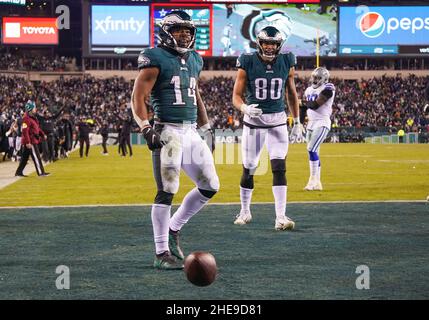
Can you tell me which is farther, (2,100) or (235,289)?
(2,100)

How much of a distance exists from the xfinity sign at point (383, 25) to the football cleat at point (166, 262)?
49876 millimetres

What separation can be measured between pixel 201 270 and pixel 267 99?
4323mm

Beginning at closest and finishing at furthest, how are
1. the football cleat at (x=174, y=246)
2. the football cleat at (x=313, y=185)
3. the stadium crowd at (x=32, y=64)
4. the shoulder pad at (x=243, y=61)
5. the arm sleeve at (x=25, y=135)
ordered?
the football cleat at (x=174, y=246) < the shoulder pad at (x=243, y=61) < the football cleat at (x=313, y=185) < the arm sleeve at (x=25, y=135) < the stadium crowd at (x=32, y=64)

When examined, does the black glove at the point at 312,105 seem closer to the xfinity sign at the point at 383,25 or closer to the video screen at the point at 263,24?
the video screen at the point at 263,24

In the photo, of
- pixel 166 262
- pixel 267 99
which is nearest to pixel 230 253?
pixel 166 262

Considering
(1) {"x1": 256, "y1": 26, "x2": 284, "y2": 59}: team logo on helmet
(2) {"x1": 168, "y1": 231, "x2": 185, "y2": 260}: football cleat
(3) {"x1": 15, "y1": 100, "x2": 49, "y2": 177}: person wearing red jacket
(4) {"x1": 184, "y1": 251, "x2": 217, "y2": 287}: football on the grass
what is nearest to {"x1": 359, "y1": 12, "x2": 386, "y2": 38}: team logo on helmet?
(3) {"x1": 15, "y1": 100, "x2": 49, "y2": 177}: person wearing red jacket

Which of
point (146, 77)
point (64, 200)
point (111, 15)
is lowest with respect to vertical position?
point (64, 200)

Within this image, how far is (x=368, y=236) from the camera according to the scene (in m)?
8.90

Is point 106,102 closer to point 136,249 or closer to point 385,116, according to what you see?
point 385,116

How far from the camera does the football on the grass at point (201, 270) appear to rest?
6.08 metres

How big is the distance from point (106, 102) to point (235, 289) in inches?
1955

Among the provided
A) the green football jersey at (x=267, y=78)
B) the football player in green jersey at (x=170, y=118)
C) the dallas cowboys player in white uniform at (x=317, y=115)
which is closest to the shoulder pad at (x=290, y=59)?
the green football jersey at (x=267, y=78)

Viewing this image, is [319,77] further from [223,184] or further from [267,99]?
[267,99]
